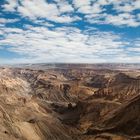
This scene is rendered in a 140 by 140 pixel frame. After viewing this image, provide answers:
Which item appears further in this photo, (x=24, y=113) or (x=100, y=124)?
(x=24, y=113)

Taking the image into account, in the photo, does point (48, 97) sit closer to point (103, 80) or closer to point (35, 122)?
point (103, 80)

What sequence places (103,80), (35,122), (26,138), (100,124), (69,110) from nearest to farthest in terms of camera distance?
1. (26,138)
2. (35,122)
3. (100,124)
4. (69,110)
5. (103,80)

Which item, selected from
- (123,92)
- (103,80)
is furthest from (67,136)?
(103,80)

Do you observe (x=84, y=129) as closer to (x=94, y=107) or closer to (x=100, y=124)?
(x=100, y=124)

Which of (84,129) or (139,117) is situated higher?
A: (139,117)

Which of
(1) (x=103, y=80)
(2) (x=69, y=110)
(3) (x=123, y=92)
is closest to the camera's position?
(2) (x=69, y=110)

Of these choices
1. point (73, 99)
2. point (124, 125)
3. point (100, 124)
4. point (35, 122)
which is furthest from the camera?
point (73, 99)

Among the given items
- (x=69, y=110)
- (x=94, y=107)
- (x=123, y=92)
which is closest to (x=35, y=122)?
(x=94, y=107)

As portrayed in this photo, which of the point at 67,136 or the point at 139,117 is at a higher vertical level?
the point at 139,117

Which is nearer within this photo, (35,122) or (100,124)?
(35,122)
